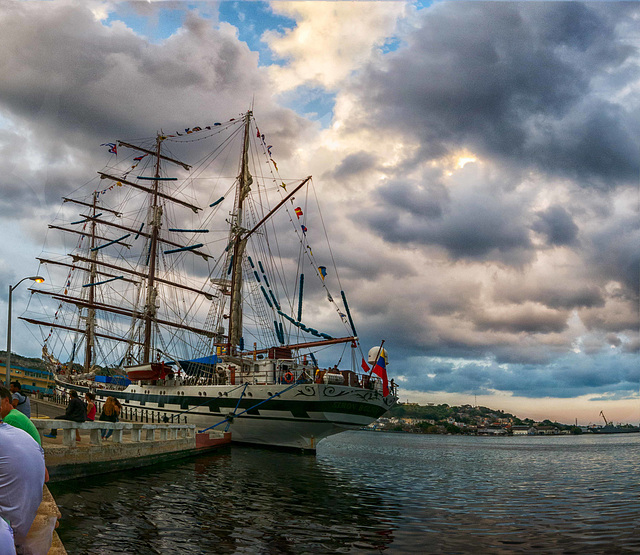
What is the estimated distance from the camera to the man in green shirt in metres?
6.61

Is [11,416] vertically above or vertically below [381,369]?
below

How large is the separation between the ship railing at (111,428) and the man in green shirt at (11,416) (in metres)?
8.28

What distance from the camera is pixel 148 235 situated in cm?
5788

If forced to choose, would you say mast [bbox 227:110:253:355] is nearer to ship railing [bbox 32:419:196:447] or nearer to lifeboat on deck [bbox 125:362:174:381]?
lifeboat on deck [bbox 125:362:174:381]

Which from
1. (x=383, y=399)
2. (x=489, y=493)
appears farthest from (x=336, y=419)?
(x=489, y=493)

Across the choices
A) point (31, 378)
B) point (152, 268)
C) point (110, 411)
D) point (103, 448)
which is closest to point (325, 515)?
point (103, 448)

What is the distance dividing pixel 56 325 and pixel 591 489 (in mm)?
65803

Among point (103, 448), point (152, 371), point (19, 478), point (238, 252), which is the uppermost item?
point (238, 252)

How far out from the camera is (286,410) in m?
34.1

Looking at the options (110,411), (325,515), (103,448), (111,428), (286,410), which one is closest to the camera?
(325,515)

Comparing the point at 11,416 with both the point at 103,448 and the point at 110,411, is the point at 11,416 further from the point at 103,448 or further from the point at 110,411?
the point at 110,411

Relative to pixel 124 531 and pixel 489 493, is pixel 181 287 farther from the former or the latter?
pixel 124 531

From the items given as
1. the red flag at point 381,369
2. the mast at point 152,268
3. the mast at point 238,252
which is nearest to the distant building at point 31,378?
the mast at point 152,268

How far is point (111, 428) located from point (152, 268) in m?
41.5
